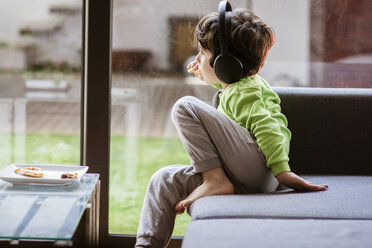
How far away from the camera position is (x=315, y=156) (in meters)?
1.74

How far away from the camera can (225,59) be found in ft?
5.02

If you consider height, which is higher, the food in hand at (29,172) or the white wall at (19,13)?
the white wall at (19,13)

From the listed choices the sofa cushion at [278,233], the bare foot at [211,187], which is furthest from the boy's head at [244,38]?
the sofa cushion at [278,233]

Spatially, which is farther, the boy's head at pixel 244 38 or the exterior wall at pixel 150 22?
the exterior wall at pixel 150 22

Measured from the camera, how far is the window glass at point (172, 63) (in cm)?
197

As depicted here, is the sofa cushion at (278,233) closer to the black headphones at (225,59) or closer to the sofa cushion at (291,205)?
the sofa cushion at (291,205)

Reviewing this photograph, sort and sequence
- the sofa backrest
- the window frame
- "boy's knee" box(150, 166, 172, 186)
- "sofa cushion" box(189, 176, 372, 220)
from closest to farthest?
"sofa cushion" box(189, 176, 372, 220) < "boy's knee" box(150, 166, 172, 186) < the sofa backrest < the window frame

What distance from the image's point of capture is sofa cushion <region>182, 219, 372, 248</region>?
1.00m

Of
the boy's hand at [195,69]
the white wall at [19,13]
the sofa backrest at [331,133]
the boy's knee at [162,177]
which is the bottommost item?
the boy's knee at [162,177]

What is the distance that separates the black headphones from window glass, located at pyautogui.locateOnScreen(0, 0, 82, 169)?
71cm

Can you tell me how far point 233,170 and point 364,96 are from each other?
61 centimetres

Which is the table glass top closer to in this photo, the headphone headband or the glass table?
the glass table

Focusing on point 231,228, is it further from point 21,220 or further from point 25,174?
point 25,174

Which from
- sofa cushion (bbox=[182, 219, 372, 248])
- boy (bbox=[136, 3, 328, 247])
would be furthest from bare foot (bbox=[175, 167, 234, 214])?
sofa cushion (bbox=[182, 219, 372, 248])
